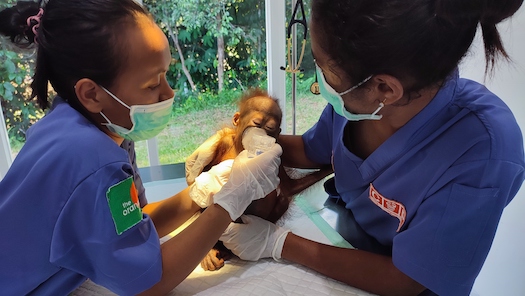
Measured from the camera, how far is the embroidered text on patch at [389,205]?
1.16 meters

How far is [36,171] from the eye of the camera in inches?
37.3

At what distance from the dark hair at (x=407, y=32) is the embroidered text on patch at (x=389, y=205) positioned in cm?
35

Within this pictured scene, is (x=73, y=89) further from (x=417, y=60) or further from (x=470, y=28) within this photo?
(x=470, y=28)

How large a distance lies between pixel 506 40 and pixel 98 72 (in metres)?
1.57

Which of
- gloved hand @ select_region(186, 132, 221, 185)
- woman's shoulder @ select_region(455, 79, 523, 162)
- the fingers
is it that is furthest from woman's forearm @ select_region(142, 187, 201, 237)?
woman's shoulder @ select_region(455, 79, 523, 162)

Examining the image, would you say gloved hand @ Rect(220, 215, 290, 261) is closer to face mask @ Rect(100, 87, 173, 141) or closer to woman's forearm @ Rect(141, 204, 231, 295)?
woman's forearm @ Rect(141, 204, 231, 295)

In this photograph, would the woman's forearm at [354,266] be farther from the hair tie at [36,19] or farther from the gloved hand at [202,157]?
the hair tie at [36,19]

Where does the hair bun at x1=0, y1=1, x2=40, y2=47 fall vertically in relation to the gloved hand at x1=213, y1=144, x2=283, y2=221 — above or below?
above

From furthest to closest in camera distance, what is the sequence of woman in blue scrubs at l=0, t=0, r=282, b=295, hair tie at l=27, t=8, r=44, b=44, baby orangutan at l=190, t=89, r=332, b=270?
baby orangutan at l=190, t=89, r=332, b=270
hair tie at l=27, t=8, r=44, b=44
woman in blue scrubs at l=0, t=0, r=282, b=295

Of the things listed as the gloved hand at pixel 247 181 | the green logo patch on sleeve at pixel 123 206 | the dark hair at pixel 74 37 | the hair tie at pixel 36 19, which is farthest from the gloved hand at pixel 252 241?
the hair tie at pixel 36 19

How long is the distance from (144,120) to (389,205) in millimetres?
764

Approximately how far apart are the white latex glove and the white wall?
3.58 ft

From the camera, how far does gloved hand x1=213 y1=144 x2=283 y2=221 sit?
4.01 ft

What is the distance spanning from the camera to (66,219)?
0.95 metres
